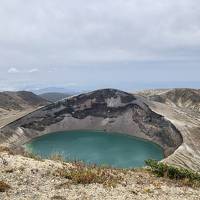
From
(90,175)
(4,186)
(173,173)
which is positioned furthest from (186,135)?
(4,186)

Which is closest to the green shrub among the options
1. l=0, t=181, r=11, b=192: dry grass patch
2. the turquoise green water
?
l=0, t=181, r=11, b=192: dry grass patch

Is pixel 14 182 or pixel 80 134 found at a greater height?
pixel 14 182

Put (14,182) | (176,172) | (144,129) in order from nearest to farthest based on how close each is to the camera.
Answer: (14,182) → (176,172) → (144,129)

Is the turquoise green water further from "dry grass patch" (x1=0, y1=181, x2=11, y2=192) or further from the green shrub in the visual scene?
"dry grass patch" (x1=0, y1=181, x2=11, y2=192)

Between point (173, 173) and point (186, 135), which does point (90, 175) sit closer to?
point (173, 173)

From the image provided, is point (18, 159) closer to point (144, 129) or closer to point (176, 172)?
point (176, 172)

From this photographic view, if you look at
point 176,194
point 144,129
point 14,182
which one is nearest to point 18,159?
point 14,182
